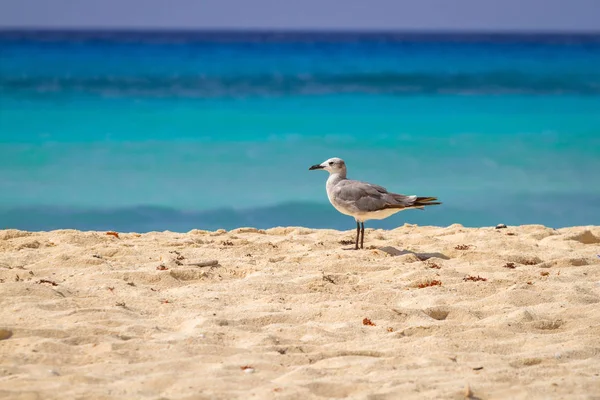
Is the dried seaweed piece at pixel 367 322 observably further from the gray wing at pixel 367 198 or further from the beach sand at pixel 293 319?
the gray wing at pixel 367 198

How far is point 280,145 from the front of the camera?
62.4ft

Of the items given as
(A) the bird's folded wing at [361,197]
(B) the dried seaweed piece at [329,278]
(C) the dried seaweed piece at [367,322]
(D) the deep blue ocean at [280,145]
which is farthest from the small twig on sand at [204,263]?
(D) the deep blue ocean at [280,145]

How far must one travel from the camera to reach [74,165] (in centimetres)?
1647

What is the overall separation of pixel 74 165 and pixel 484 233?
10.1m

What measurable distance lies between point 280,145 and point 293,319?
1375 cm

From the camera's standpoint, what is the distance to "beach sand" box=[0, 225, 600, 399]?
169 inches

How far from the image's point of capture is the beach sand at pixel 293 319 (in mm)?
4281

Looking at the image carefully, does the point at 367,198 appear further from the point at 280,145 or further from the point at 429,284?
the point at 280,145

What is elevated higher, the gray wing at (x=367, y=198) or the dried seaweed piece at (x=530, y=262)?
the gray wing at (x=367, y=198)

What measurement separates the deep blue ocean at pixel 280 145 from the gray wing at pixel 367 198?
400 centimetres

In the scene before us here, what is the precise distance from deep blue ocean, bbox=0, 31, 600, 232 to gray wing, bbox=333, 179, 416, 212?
400 centimetres

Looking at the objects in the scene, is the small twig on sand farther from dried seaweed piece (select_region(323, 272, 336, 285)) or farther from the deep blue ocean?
the deep blue ocean

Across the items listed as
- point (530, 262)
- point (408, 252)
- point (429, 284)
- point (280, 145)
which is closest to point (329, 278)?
point (429, 284)

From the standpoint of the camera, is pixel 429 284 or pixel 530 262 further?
pixel 530 262
